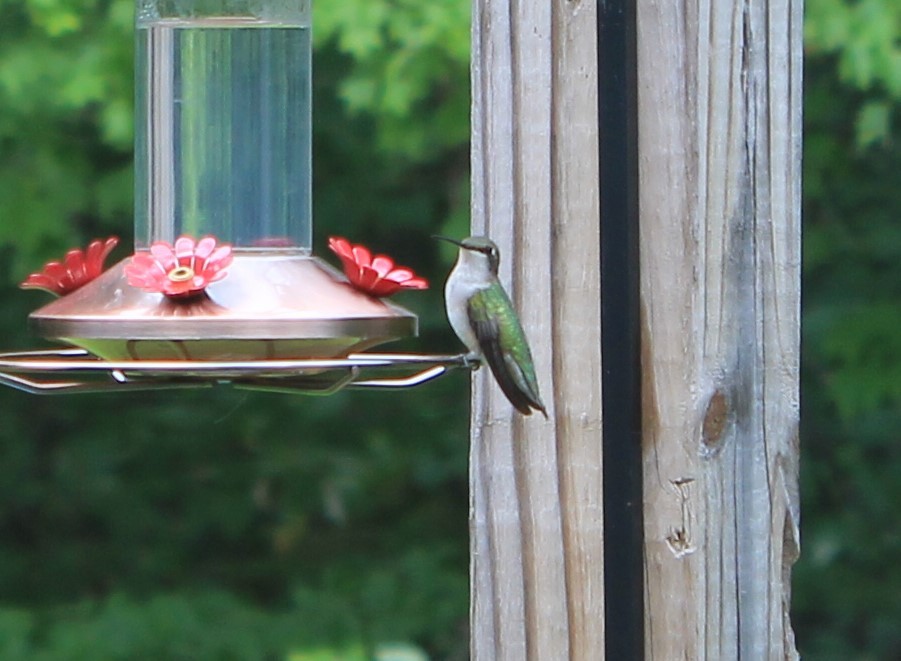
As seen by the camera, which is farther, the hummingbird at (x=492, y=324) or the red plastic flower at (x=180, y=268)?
the red plastic flower at (x=180, y=268)

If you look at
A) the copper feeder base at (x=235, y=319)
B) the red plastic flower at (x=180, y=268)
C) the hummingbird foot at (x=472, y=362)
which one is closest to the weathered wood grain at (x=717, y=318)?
the hummingbird foot at (x=472, y=362)

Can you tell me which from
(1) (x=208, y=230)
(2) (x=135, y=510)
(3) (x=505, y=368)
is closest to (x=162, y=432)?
(2) (x=135, y=510)

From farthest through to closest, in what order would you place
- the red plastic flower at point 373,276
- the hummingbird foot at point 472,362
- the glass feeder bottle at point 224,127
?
the glass feeder bottle at point 224,127 → the red plastic flower at point 373,276 → the hummingbird foot at point 472,362

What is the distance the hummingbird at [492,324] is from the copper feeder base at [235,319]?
0.34 ft

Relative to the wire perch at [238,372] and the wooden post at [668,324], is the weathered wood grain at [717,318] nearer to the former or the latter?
the wooden post at [668,324]

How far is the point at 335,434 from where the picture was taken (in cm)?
702

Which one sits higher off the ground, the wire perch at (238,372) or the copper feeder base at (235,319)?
the copper feeder base at (235,319)

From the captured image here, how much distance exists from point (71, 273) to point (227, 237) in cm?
28

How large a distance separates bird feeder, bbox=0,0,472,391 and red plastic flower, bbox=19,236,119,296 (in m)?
0.04

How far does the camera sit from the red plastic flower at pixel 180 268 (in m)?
2.14

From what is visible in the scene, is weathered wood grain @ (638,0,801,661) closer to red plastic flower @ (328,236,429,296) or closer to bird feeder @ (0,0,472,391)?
bird feeder @ (0,0,472,391)

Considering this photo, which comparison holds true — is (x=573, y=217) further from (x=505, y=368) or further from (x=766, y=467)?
(x=766, y=467)

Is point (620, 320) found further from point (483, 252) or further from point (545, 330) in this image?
point (483, 252)

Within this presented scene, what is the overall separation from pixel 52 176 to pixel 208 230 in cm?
358
